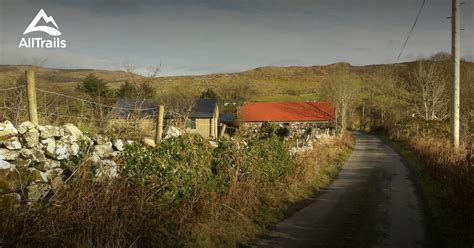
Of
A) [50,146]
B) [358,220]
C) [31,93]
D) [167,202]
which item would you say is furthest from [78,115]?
[358,220]

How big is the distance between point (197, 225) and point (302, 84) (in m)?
129

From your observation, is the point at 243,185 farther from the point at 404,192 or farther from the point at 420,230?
the point at 404,192

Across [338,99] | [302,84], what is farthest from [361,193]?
[302,84]

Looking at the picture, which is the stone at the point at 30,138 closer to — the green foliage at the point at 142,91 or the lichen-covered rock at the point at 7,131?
the lichen-covered rock at the point at 7,131

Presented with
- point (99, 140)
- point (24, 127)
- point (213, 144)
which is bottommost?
point (213, 144)

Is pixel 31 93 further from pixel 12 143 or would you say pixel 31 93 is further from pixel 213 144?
pixel 213 144

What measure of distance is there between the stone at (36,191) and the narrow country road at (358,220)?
3.95m

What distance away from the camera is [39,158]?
22.2ft

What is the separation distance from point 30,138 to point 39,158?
366 millimetres

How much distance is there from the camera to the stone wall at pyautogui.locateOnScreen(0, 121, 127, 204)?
20.0 ft

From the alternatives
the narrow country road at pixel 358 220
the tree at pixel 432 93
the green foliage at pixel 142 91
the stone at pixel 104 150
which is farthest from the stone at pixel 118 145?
the tree at pixel 432 93

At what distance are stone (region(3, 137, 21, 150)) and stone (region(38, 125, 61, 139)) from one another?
522mm

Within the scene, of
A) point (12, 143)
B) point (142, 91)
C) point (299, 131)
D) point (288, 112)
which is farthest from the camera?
point (288, 112)

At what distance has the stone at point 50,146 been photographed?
7.03 m
